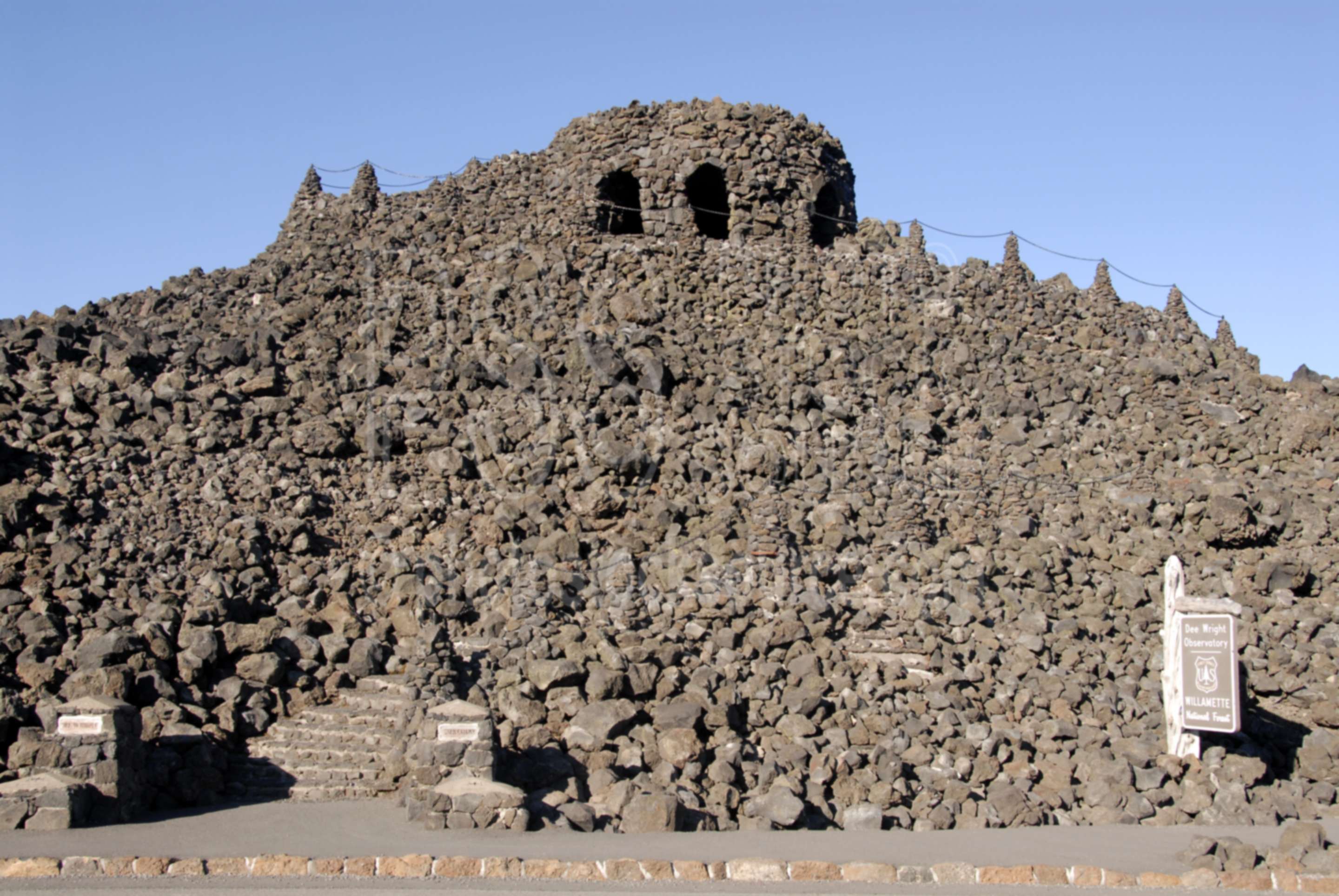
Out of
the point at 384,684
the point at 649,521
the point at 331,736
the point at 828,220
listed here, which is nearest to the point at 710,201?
the point at 828,220

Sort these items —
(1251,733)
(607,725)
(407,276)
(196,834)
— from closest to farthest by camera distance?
(196,834) → (607,725) → (1251,733) → (407,276)

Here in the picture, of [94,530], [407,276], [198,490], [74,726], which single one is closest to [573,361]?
[407,276]

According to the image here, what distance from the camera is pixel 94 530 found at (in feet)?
52.0

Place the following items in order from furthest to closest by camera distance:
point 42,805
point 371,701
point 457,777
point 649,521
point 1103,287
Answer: point 1103,287
point 649,521
point 371,701
point 457,777
point 42,805

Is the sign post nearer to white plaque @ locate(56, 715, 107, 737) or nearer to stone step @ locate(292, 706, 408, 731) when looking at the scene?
stone step @ locate(292, 706, 408, 731)

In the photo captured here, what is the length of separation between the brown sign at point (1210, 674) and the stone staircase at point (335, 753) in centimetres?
861

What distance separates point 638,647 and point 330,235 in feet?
43.7

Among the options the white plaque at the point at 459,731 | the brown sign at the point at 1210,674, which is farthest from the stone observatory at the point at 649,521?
the brown sign at the point at 1210,674

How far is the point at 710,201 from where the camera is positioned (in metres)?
25.5

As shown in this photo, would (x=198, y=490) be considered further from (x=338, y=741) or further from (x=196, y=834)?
(x=196, y=834)

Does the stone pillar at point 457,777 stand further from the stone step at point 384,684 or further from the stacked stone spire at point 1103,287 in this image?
the stacked stone spire at point 1103,287

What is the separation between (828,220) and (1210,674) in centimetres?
1410

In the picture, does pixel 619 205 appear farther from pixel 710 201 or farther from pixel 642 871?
pixel 642 871

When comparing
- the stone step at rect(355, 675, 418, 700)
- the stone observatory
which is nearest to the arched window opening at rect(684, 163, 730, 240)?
the stone observatory
